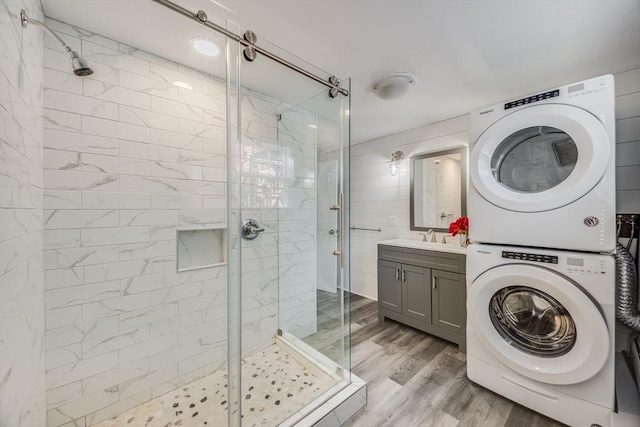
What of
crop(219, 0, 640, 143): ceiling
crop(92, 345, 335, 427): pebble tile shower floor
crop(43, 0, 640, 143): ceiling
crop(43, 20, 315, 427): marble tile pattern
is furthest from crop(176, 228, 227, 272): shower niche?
crop(219, 0, 640, 143): ceiling

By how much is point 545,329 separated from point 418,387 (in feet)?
2.89

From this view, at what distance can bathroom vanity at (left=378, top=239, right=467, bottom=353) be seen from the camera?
209 centimetres

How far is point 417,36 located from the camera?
1.38m

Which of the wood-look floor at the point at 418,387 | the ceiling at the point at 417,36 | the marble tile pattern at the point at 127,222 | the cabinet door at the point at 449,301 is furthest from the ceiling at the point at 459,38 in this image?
the wood-look floor at the point at 418,387

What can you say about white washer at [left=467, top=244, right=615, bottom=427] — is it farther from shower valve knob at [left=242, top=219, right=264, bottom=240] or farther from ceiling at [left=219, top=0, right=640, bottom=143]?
shower valve knob at [left=242, top=219, right=264, bottom=240]

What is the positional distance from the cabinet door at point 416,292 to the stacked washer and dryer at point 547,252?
0.61 meters

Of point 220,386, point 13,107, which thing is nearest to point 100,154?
point 13,107

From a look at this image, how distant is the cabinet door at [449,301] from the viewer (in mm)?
2055

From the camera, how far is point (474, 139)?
1.69 m

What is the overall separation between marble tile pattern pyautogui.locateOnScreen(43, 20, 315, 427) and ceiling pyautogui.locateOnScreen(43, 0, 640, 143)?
23 cm

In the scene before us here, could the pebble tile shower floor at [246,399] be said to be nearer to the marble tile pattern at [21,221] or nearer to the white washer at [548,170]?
the marble tile pattern at [21,221]

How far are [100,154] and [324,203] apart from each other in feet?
4.98

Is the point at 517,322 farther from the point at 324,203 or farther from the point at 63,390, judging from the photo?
the point at 63,390

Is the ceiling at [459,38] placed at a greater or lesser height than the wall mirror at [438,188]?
greater
